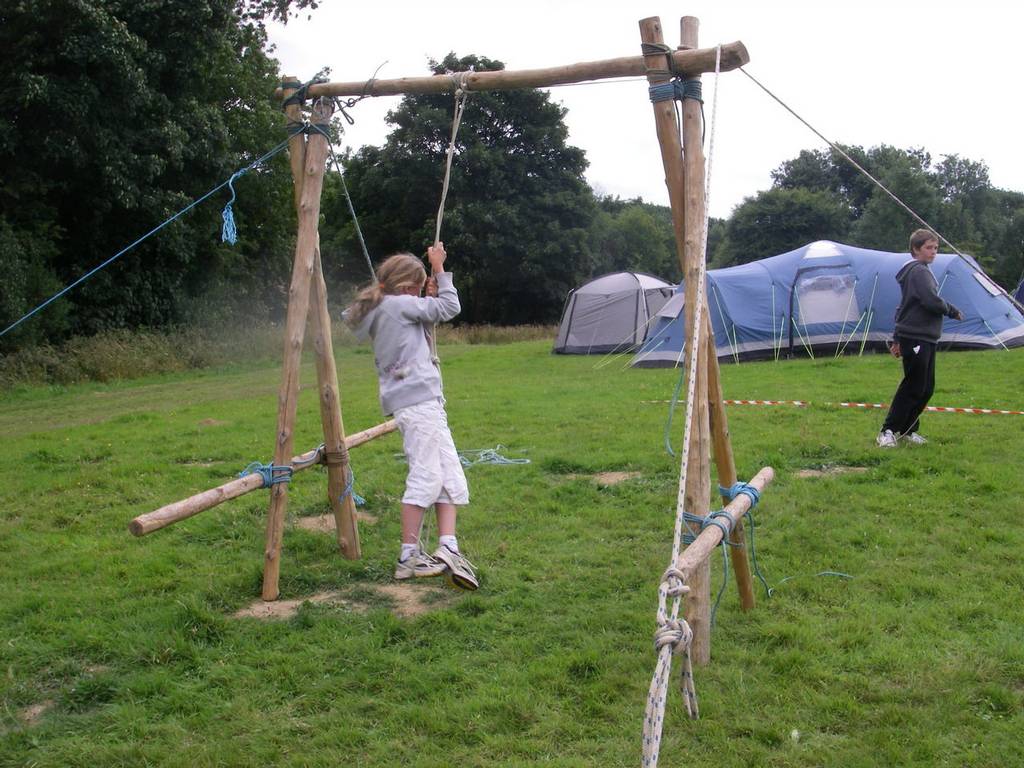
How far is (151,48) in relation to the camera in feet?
62.7

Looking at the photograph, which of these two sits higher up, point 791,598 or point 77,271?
point 77,271

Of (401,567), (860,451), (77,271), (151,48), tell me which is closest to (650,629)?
(401,567)

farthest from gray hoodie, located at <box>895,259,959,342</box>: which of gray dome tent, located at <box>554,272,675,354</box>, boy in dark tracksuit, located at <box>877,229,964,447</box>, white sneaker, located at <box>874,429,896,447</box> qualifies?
gray dome tent, located at <box>554,272,675,354</box>

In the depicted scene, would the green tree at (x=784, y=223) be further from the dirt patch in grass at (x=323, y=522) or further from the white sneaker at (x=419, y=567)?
the white sneaker at (x=419, y=567)

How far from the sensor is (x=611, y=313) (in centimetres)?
2092

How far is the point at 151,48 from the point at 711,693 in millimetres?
19238

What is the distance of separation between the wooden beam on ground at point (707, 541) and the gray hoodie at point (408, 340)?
1799 millimetres

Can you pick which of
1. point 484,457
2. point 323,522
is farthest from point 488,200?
point 323,522

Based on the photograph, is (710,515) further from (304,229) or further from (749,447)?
(749,447)

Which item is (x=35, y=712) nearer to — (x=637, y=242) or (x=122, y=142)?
(x=122, y=142)

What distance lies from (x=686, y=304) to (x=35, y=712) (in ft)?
10.8

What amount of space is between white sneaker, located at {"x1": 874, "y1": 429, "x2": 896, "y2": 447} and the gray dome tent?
468 inches

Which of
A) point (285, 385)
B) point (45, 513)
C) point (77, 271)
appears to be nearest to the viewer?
point (285, 385)

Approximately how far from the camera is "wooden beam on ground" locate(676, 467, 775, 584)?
3199 millimetres
